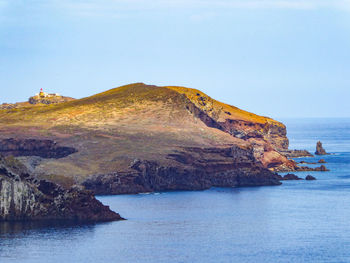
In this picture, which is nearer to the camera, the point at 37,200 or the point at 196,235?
the point at 196,235

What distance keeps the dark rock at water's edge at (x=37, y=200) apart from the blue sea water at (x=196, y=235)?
2860 mm

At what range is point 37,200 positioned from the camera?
135875 millimetres

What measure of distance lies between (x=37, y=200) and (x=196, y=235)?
2252 centimetres

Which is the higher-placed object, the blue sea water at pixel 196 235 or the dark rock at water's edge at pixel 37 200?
the dark rock at water's edge at pixel 37 200

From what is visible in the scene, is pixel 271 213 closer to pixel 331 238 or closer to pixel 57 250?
pixel 331 238

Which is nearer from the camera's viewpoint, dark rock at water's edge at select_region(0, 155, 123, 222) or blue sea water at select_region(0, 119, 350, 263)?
blue sea water at select_region(0, 119, 350, 263)

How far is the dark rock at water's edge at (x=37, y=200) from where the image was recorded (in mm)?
133375

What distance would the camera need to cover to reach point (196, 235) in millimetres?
133125

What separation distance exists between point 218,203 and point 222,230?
36658 millimetres

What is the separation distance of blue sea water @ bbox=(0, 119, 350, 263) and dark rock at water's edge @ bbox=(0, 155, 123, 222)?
286 centimetres

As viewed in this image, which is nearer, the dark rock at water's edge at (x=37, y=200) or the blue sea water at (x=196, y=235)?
the blue sea water at (x=196, y=235)

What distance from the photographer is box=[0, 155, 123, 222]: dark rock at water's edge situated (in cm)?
13338

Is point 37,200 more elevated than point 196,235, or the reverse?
point 37,200

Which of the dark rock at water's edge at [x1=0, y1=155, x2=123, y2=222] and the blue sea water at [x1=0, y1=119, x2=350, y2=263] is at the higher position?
the dark rock at water's edge at [x1=0, y1=155, x2=123, y2=222]
